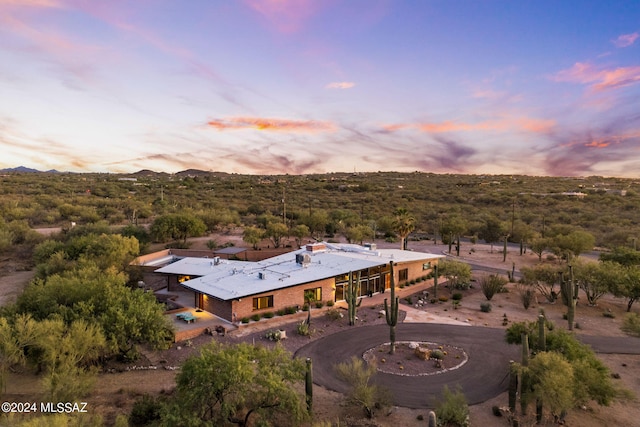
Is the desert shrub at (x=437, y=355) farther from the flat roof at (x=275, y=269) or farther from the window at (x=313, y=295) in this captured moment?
the window at (x=313, y=295)

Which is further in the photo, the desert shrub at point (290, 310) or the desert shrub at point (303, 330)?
the desert shrub at point (290, 310)

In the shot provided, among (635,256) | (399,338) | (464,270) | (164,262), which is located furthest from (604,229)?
(164,262)

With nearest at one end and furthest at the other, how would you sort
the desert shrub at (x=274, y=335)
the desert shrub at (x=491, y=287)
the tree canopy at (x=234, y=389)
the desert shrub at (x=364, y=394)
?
the tree canopy at (x=234, y=389) → the desert shrub at (x=364, y=394) → the desert shrub at (x=274, y=335) → the desert shrub at (x=491, y=287)

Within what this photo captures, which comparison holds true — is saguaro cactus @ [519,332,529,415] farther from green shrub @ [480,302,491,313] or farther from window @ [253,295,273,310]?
window @ [253,295,273,310]

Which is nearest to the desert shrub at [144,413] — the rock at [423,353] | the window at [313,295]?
the rock at [423,353]

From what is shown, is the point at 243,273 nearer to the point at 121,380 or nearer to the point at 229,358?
the point at 121,380

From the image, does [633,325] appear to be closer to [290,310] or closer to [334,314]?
[334,314]

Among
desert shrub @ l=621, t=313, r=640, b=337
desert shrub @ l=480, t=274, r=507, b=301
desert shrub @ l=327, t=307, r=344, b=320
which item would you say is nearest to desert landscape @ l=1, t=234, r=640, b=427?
desert shrub @ l=327, t=307, r=344, b=320
